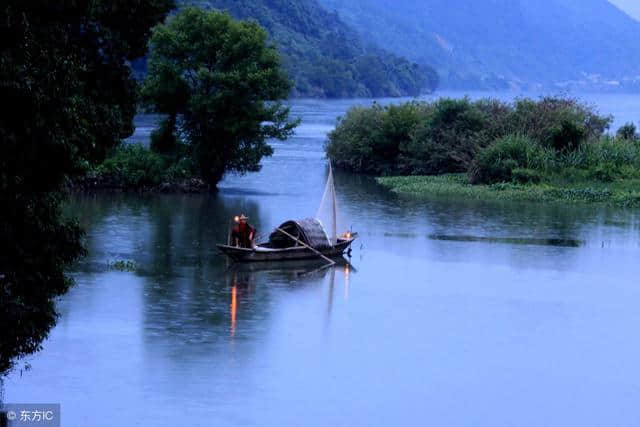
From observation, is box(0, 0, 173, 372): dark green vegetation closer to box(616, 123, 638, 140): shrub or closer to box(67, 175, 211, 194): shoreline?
box(67, 175, 211, 194): shoreline

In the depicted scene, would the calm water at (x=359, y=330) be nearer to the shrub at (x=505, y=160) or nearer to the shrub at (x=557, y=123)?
the shrub at (x=505, y=160)

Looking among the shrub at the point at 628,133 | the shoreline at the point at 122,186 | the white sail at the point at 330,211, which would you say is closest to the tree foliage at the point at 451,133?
the shrub at the point at 628,133

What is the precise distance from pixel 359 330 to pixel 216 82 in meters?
25.5

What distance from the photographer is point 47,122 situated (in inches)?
615

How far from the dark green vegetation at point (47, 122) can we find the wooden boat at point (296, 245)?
1470 centimetres

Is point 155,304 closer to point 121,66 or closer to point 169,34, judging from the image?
point 121,66

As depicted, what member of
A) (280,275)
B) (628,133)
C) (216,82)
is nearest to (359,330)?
(280,275)

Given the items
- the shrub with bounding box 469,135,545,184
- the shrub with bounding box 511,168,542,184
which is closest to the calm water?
the shrub with bounding box 511,168,542,184

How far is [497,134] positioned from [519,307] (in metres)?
28.9

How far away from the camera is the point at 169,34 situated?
165 ft

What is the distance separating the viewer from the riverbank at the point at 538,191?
49.3m

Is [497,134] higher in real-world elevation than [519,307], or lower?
higher

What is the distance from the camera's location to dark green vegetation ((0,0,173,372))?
1543cm

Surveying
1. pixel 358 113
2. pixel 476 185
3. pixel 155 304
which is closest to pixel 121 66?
pixel 155 304
